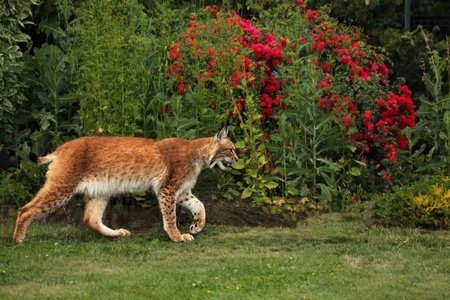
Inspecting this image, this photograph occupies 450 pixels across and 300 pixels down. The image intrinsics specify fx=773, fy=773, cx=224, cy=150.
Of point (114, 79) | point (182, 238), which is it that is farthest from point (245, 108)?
point (182, 238)

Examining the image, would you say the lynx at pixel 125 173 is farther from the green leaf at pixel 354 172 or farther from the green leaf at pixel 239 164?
the green leaf at pixel 354 172

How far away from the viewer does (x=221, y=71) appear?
10742mm

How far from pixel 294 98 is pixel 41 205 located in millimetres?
3697

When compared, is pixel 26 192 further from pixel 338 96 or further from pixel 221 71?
pixel 338 96

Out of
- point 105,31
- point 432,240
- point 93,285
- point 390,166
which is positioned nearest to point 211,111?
point 105,31

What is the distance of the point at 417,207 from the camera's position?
9477 mm

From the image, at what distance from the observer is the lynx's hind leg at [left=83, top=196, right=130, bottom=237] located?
9.23 m

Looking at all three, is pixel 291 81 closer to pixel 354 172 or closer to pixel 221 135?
pixel 354 172

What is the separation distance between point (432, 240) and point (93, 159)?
4043mm

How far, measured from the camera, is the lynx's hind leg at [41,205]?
8898mm

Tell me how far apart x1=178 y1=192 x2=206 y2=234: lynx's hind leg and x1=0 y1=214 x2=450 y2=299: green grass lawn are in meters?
0.14

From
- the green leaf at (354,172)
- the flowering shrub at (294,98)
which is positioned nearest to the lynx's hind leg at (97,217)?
the flowering shrub at (294,98)

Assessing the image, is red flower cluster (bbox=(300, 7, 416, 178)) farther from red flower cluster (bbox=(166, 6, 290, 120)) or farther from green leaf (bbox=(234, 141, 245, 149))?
green leaf (bbox=(234, 141, 245, 149))

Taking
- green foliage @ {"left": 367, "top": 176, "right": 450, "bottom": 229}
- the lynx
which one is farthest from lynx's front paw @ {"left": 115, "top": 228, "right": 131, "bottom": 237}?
green foliage @ {"left": 367, "top": 176, "right": 450, "bottom": 229}
